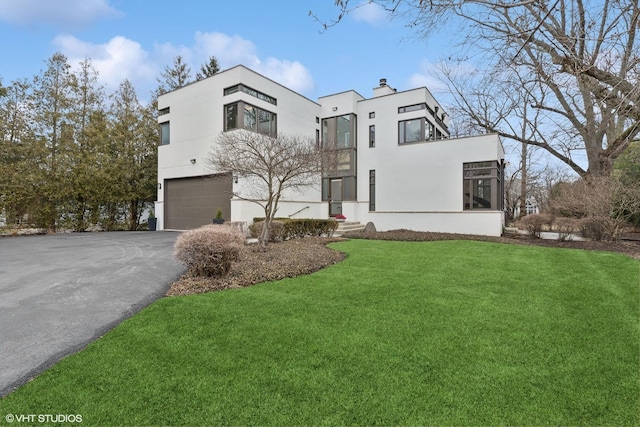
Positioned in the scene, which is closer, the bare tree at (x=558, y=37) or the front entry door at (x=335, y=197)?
the bare tree at (x=558, y=37)

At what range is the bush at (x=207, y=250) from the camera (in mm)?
5516

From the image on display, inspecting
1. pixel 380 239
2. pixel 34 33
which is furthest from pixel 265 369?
pixel 34 33

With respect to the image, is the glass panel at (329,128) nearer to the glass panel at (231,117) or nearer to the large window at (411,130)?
the large window at (411,130)

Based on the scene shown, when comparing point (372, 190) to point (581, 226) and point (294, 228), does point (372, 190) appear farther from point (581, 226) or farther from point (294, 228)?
point (581, 226)

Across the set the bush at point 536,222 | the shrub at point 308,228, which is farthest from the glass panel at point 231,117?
the bush at point 536,222

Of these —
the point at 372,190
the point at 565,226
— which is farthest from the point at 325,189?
the point at 565,226

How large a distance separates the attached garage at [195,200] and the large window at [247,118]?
8.10ft

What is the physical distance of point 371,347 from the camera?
3.05 m

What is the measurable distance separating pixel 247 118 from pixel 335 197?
21.8 feet

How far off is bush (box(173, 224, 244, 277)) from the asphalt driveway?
584 millimetres

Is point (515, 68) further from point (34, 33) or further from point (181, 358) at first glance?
point (34, 33)

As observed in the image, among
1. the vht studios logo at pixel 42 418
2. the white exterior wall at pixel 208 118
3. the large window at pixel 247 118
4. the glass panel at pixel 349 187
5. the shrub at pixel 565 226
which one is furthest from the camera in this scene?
the glass panel at pixel 349 187

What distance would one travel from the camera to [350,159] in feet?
58.4

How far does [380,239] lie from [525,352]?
359 inches
